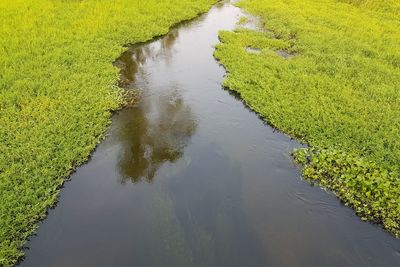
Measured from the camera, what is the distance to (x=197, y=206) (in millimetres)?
10023

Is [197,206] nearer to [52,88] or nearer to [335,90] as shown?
[52,88]

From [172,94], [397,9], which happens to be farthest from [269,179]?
[397,9]

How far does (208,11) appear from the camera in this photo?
2784cm

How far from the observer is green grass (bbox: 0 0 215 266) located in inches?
383

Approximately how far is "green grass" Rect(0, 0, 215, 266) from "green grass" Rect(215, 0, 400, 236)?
5.47 metres

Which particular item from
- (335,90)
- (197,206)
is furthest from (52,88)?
(335,90)

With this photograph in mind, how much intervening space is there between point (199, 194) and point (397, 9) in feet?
80.9

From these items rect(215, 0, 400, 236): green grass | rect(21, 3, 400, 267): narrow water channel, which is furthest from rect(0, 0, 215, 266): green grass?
rect(215, 0, 400, 236): green grass

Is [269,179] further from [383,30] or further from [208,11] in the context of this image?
[208,11]

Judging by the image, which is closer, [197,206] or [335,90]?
[197,206]

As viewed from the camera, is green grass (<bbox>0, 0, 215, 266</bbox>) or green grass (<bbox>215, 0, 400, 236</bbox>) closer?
green grass (<bbox>0, 0, 215, 266</bbox>)

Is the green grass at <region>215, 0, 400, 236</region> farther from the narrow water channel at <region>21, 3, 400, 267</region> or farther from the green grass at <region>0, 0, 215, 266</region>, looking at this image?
the green grass at <region>0, 0, 215, 266</region>

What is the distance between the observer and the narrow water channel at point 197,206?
8.70 meters

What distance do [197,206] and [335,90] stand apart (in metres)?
8.57
